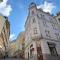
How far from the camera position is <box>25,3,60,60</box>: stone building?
21909mm

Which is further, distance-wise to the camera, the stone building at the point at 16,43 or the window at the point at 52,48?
the stone building at the point at 16,43

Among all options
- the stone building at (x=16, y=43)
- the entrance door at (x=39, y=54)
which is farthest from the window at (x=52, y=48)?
the stone building at (x=16, y=43)

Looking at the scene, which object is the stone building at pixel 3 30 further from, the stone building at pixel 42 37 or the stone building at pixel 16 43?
the stone building at pixel 42 37

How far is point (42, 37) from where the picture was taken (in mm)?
23562

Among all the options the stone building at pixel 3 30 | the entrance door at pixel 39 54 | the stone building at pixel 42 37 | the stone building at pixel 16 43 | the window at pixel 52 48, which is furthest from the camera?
the stone building at pixel 16 43

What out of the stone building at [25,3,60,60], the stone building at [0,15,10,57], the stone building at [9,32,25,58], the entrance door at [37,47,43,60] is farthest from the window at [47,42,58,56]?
the stone building at [9,32,25,58]

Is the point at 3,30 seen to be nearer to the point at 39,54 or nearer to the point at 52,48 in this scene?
the point at 39,54

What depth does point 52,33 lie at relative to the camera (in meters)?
26.6

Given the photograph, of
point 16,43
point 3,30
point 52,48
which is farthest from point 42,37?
point 16,43

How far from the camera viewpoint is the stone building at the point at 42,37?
21.9 metres

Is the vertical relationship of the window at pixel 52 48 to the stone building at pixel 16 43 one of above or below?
below

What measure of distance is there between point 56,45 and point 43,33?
145 inches

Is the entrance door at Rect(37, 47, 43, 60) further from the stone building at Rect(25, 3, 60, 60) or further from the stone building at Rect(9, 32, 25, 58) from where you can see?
the stone building at Rect(9, 32, 25, 58)

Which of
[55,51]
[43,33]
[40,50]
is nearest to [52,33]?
[43,33]
